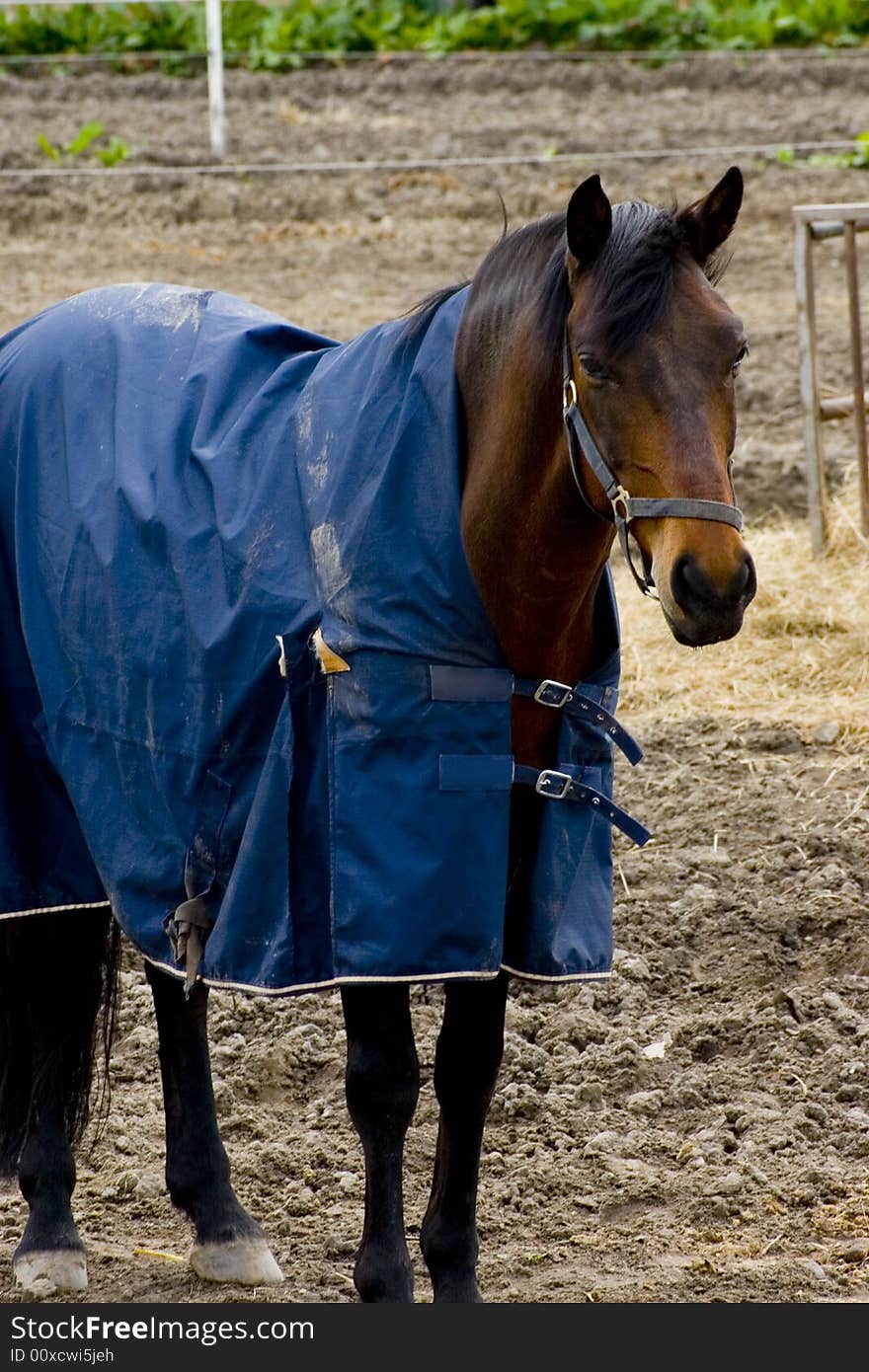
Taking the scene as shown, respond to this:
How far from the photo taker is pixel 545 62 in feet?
51.8

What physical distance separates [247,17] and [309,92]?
214 centimetres

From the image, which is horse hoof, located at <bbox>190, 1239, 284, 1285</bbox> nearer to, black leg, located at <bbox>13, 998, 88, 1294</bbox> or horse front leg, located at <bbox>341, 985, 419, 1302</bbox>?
black leg, located at <bbox>13, 998, 88, 1294</bbox>

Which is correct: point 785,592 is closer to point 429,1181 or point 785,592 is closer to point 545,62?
point 429,1181

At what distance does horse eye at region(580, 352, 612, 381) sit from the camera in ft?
7.48

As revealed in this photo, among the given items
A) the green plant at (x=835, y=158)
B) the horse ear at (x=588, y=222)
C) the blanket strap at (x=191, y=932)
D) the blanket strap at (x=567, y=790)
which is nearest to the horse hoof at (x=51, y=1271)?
the blanket strap at (x=191, y=932)

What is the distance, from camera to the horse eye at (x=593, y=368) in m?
2.28

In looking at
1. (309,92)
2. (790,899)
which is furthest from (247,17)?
(790,899)

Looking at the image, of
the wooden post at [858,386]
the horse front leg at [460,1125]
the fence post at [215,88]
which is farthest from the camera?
the fence post at [215,88]

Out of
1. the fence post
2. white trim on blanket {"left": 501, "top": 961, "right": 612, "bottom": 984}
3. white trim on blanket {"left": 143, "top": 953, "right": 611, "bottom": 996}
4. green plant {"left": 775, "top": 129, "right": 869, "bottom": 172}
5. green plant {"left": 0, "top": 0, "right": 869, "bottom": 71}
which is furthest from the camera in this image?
green plant {"left": 0, "top": 0, "right": 869, "bottom": 71}

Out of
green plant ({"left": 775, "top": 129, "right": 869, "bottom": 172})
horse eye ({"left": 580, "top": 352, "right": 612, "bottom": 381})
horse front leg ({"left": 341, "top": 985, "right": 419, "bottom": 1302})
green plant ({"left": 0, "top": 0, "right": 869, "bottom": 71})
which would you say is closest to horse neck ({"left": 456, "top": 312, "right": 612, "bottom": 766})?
horse eye ({"left": 580, "top": 352, "right": 612, "bottom": 381})

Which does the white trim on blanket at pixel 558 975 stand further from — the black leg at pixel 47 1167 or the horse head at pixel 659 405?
the black leg at pixel 47 1167

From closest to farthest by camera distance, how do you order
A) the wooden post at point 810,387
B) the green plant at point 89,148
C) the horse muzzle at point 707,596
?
the horse muzzle at point 707,596
the wooden post at point 810,387
the green plant at point 89,148

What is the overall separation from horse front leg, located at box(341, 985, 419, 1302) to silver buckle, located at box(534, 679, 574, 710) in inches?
20.0

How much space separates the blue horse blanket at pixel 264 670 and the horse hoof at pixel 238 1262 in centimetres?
61
